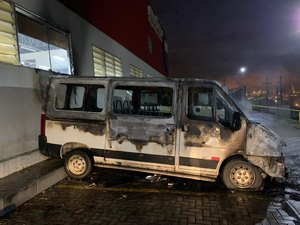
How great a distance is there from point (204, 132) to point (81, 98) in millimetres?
2960

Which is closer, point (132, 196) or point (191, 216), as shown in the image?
point (191, 216)

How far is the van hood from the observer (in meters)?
6.41

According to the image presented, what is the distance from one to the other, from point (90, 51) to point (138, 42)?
10520 mm

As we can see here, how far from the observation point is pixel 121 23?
18.0 metres

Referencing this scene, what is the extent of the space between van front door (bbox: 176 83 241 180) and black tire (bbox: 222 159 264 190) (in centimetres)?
22

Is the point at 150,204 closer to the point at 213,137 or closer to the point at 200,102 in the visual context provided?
the point at 213,137

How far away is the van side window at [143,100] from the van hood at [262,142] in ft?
5.32

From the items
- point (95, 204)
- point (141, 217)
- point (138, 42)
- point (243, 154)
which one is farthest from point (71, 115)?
point (138, 42)

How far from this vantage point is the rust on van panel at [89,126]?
280 inches

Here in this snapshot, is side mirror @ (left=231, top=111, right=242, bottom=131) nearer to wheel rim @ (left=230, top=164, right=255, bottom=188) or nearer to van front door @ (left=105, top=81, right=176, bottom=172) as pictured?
wheel rim @ (left=230, top=164, right=255, bottom=188)

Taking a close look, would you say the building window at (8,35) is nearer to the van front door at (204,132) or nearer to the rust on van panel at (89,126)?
the rust on van panel at (89,126)

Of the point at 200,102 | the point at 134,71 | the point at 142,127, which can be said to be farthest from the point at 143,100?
the point at 134,71

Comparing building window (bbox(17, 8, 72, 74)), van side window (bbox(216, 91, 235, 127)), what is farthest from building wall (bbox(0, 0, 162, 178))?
van side window (bbox(216, 91, 235, 127))

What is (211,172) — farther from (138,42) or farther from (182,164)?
(138,42)
